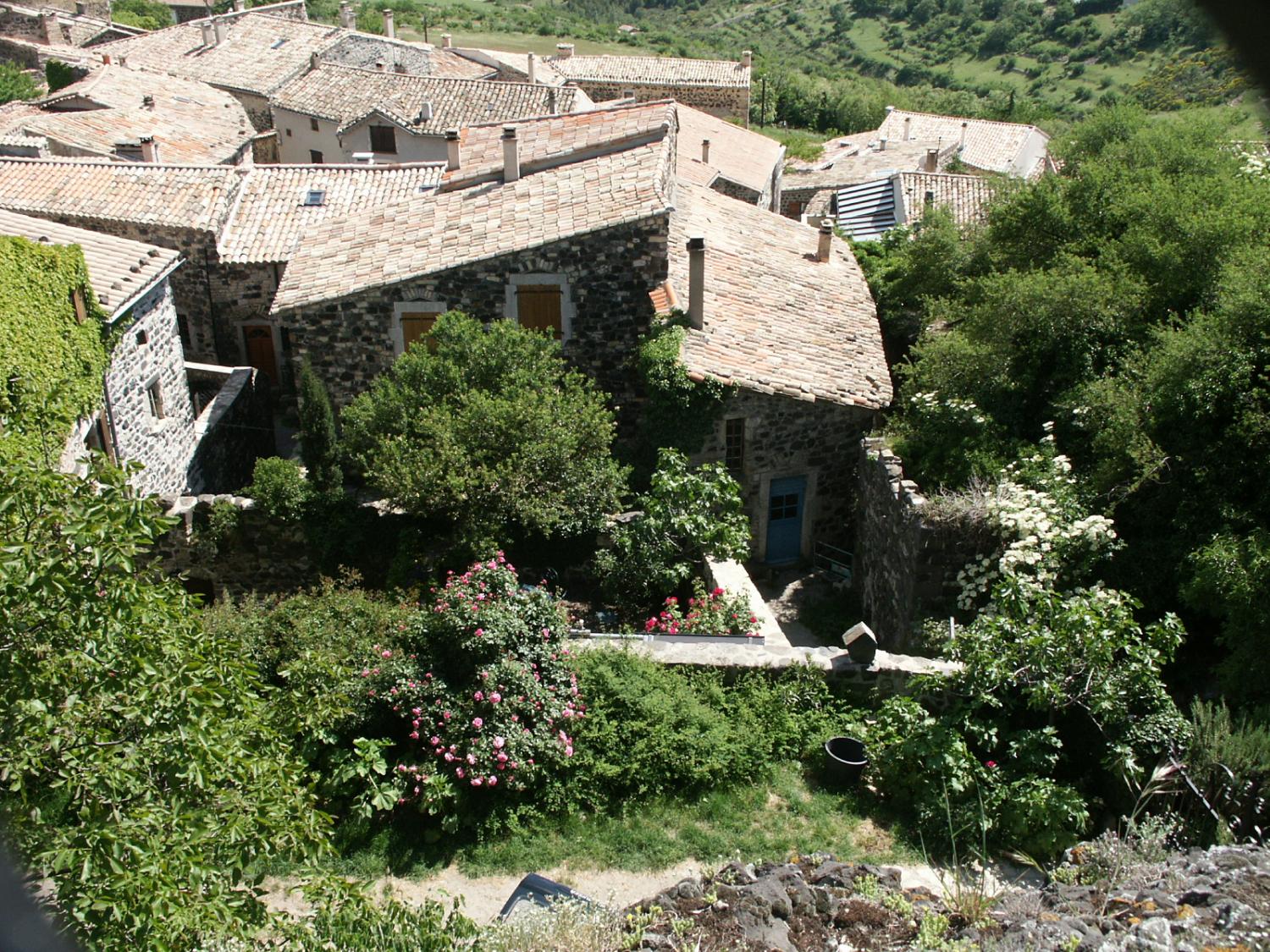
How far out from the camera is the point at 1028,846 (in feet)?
33.7

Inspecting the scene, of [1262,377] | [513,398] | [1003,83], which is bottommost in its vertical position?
[1003,83]

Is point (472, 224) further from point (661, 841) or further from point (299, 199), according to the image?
point (661, 841)

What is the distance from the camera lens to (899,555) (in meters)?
14.9

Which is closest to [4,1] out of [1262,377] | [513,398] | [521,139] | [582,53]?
[582,53]

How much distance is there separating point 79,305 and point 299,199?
1011 centimetres

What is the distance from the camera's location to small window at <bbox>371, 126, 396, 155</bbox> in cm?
3559

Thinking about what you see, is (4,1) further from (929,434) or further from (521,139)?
(929,434)

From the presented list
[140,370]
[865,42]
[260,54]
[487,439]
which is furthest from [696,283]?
[865,42]

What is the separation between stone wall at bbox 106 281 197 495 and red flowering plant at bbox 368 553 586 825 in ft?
26.3

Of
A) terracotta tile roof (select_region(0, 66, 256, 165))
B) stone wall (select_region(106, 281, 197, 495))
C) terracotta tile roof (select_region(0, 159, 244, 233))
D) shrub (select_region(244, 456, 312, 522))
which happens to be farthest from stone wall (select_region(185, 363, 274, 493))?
terracotta tile roof (select_region(0, 66, 256, 165))

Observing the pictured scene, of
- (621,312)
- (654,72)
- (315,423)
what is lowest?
(315,423)

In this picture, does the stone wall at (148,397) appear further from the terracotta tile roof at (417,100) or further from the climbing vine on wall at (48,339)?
the terracotta tile roof at (417,100)

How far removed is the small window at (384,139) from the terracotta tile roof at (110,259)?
17.9m

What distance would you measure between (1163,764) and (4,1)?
202ft
